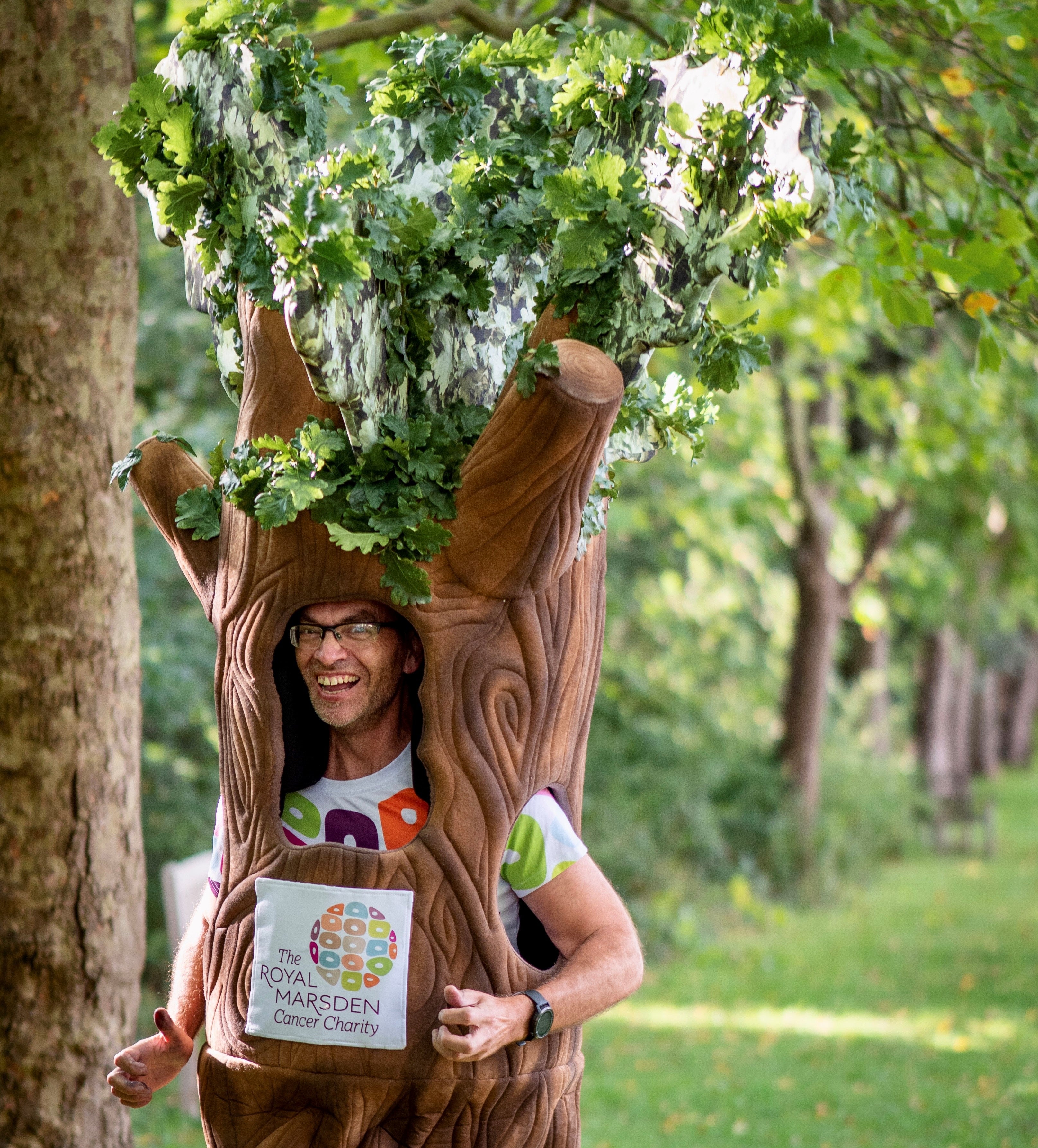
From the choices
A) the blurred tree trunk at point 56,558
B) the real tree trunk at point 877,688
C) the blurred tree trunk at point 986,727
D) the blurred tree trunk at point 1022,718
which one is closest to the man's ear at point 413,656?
the blurred tree trunk at point 56,558

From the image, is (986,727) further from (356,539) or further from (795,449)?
(356,539)

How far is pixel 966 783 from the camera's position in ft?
62.5

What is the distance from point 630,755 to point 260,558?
9.46 metres

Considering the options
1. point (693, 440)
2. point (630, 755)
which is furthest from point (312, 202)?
point (630, 755)

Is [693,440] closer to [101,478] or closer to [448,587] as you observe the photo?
[448,587]

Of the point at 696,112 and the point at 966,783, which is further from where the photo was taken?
the point at 966,783

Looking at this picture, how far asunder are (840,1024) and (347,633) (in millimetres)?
7310

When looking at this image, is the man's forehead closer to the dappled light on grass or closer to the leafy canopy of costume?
the leafy canopy of costume

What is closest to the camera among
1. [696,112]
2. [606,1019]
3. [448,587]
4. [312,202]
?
[312,202]

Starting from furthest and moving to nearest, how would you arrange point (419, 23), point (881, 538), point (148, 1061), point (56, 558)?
point (881, 538)
point (419, 23)
point (56, 558)
point (148, 1061)

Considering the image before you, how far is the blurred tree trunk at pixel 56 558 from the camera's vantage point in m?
3.39

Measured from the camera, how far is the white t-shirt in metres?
2.60

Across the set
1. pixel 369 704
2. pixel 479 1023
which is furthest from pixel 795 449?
pixel 479 1023

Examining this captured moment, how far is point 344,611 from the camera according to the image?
8.41 ft
